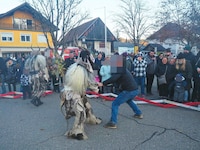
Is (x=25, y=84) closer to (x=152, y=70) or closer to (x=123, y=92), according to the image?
(x=123, y=92)

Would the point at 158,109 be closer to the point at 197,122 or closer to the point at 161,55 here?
the point at 197,122

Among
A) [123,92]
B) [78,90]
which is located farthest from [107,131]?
[78,90]

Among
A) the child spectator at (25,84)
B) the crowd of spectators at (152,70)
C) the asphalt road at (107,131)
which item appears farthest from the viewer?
the child spectator at (25,84)

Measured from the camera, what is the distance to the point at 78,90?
3992 millimetres

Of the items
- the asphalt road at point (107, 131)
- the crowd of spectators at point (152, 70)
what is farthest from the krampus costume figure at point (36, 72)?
the crowd of spectators at point (152, 70)

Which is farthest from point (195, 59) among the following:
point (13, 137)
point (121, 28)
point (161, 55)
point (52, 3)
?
point (121, 28)

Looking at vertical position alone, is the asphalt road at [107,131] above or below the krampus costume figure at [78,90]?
below

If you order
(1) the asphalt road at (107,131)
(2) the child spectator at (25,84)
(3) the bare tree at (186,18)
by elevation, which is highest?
(3) the bare tree at (186,18)

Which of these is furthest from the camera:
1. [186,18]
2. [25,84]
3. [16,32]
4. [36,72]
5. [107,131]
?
[16,32]

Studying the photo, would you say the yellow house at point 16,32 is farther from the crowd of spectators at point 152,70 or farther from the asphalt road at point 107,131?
the asphalt road at point 107,131

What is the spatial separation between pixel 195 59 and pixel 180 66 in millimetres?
750

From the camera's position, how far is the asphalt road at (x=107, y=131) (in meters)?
3.67

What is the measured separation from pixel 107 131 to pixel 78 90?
1.12 m

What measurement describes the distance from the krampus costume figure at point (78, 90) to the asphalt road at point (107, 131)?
0.81ft
